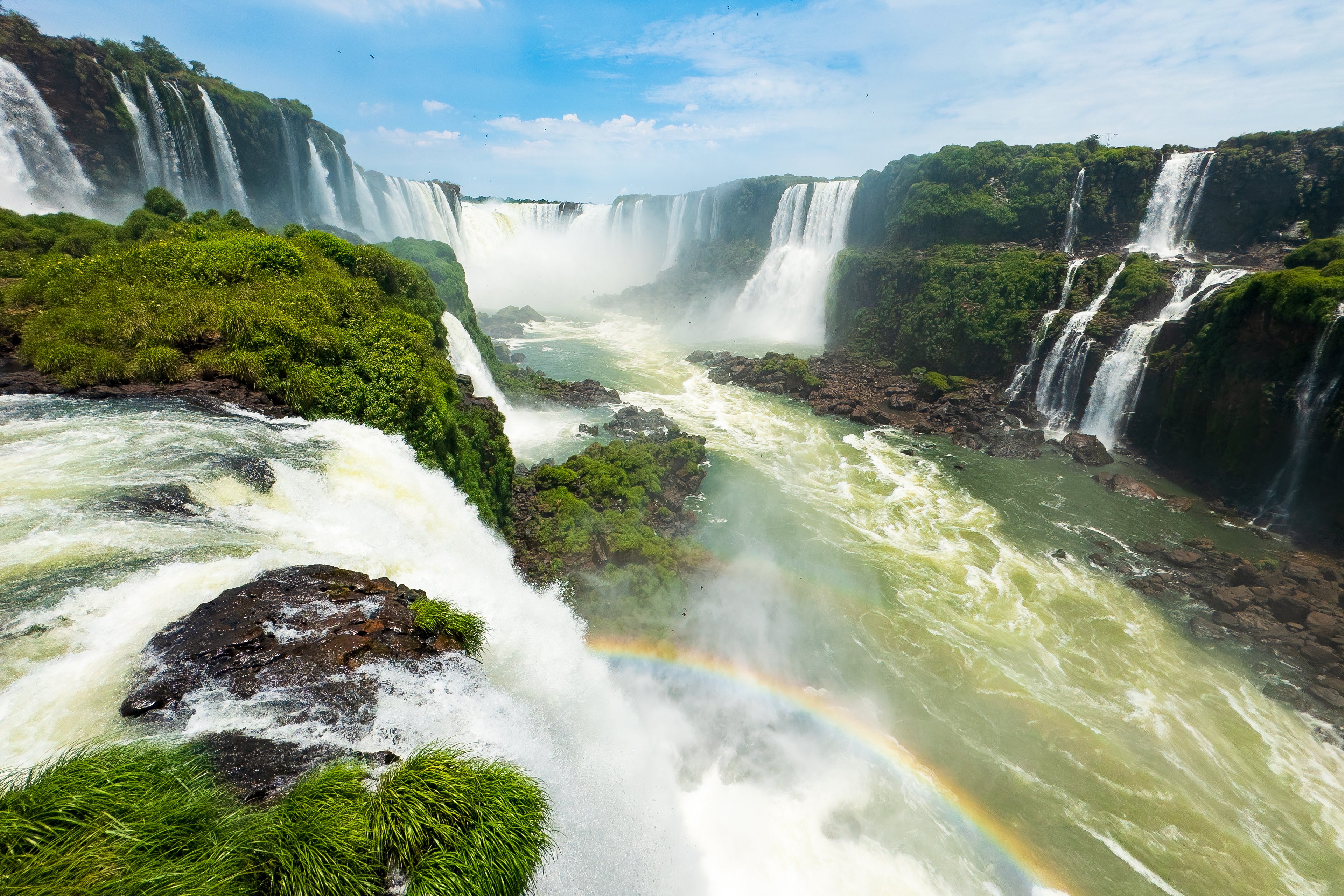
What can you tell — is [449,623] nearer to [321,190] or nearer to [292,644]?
[292,644]

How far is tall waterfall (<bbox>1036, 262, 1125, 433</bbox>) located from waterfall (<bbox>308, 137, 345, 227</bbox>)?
64907 mm

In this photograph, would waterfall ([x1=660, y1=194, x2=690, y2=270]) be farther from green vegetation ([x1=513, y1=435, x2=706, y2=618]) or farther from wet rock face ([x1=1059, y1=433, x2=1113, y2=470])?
green vegetation ([x1=513, y1=435, x2=706, y2=618])

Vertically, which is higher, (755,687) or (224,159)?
(224,159)

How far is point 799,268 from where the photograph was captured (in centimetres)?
5194

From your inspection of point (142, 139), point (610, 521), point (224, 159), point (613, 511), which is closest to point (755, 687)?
point (610, 521)

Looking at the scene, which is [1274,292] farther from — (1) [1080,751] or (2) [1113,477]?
(1) [1080,751]

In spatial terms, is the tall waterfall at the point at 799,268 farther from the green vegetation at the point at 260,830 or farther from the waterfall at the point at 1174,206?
the green vegetation at the point at 260,830

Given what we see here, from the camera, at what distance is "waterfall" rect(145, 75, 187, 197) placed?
35000 mm

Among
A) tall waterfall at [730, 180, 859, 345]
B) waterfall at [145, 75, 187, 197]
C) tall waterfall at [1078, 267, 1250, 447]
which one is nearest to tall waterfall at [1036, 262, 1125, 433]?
tall waterfall at [1078, 267, 1250, 447]

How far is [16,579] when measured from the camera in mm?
4852

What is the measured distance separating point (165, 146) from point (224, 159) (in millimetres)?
4735

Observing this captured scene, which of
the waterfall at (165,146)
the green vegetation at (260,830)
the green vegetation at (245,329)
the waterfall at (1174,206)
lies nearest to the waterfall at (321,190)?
the waterfall at (165,146)

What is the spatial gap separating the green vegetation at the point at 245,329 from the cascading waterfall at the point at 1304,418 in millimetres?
26794

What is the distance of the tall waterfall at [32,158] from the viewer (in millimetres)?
28484
